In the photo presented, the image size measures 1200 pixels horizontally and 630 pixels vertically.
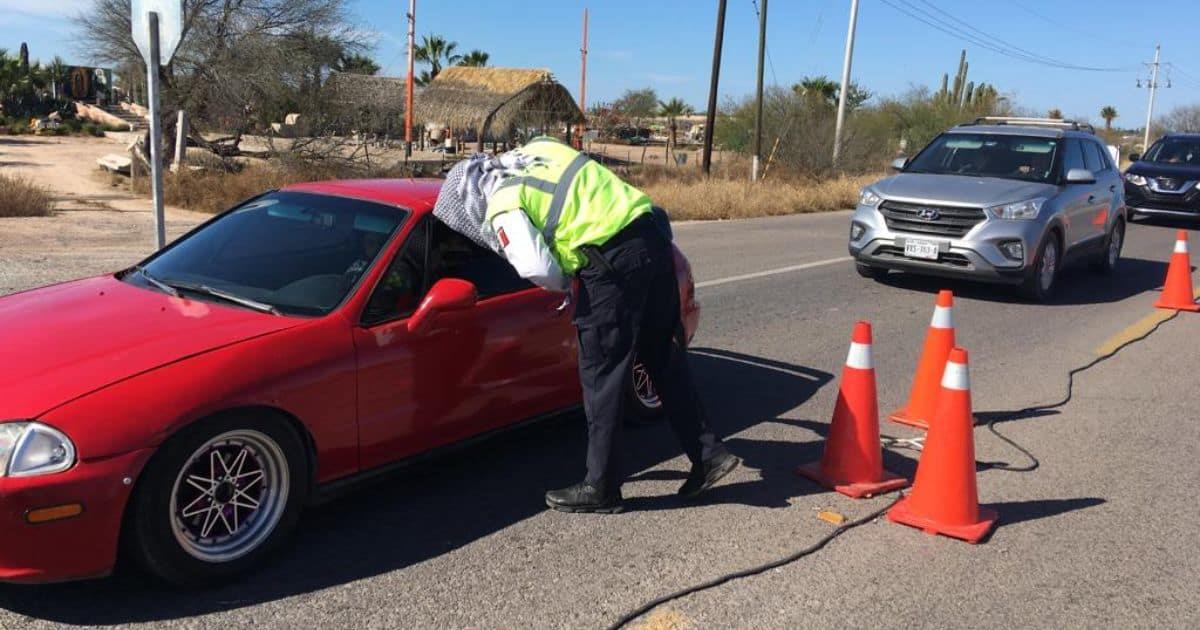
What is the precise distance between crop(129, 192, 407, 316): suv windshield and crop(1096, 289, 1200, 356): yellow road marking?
6.30 metres

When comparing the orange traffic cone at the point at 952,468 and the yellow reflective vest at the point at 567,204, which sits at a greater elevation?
the yellow reflective vest at the point at 567,204

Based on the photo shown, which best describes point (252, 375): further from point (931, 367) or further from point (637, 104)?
point (637, 104)

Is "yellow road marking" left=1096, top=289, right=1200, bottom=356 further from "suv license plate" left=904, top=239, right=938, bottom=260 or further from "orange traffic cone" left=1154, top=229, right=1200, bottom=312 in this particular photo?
"suv license plate" left=904, top=239, right=938, bottom=260

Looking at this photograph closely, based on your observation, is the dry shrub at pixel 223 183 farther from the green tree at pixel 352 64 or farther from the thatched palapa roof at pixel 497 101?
the thatched palapa roof at pixel 497 101

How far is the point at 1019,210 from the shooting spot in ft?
33.9

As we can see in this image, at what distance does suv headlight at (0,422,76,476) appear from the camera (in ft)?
10.3

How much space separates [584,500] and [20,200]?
1273 cm

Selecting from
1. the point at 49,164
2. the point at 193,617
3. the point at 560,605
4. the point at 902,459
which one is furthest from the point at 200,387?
the point at 49,164

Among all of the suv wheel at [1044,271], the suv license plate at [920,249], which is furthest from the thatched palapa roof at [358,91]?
the suv wheel at [1044,271]

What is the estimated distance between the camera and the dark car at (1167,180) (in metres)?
19.8

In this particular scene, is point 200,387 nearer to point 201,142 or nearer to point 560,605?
point 560,605

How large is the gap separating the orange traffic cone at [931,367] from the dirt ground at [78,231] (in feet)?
23.2

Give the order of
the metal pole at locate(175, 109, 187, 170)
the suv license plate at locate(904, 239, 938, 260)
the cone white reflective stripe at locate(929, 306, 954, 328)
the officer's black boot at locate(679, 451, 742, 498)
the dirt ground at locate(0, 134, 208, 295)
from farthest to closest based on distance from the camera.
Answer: the metal pole at locate(175, 109, 187, 170), the suv license plate at locate(904, 239, 938, 260), the dirt ground at locate(0, 134, 208, 295), the cone white reflective stripe at locate(929, 306, 954, 328), the officer's black boot at locate(679, 451, 742, 498)

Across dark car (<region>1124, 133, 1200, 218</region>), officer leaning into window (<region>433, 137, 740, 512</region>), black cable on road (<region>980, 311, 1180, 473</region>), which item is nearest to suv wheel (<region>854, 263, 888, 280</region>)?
black cable on road (<region>980, 311, 1180, 473</region>)
